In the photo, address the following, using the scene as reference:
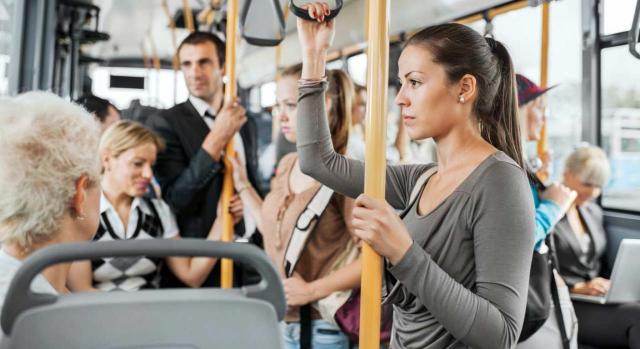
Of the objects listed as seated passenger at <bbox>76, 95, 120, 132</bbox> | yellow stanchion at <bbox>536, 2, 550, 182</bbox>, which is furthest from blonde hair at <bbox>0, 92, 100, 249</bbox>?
seated passenger at <bbox>76, 95, 120, 132</bbox>

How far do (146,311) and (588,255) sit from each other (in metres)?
3.19

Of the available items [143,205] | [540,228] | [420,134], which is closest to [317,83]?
[420,134]

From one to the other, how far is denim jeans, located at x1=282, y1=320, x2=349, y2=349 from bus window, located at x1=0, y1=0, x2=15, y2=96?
2.08 m

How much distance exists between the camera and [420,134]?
1165 mm

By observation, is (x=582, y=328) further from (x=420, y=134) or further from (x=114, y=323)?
(x=114, y=323)

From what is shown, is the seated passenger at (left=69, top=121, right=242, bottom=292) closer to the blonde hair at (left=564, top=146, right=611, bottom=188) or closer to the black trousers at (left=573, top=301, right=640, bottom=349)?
the black trousers at (left=573, top=301, right=640, bottom=349)

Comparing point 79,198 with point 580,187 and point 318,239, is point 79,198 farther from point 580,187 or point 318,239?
point 580,187

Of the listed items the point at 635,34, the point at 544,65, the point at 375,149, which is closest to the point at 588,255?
the point at 544,65

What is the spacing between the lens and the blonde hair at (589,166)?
3.45 m

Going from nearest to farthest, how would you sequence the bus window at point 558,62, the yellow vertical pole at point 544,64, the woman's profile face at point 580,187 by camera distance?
1. the yellow vertical pole at point 544,64
2. the woman's profile face at point 580,187
3. the bus window at point 558,62

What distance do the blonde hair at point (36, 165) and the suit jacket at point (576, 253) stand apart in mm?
2714

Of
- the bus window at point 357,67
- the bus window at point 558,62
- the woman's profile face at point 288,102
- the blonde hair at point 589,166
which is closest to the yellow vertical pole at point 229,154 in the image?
the woman's profile face at point 288,102

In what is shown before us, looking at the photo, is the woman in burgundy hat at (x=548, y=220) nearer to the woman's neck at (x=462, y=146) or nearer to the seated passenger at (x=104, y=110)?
the woman's neck at (x=462, y=146)

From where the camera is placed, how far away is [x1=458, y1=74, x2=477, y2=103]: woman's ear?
3.82ft
